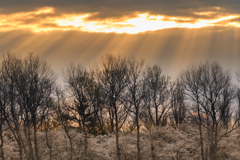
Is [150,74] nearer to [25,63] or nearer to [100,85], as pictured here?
[100,85]

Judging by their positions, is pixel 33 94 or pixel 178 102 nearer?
pixel 33 94

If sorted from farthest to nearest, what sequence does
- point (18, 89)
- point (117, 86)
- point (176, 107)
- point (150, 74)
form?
point (176, 107)
point (150, 74)
point (117, 86)
point (18, 89)

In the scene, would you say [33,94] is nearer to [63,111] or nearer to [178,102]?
[63,111]

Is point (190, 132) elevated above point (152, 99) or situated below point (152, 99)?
below

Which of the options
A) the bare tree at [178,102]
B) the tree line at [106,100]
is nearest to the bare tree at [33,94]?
the tree line at [106,100]

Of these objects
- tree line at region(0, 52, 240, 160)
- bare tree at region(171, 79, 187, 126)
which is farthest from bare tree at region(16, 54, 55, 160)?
bare tree at region(171, 79, 187, 126)

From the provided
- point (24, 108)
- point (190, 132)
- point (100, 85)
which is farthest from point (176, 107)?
point (24, 108)

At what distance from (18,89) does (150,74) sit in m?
25.6

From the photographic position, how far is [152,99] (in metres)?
55.8

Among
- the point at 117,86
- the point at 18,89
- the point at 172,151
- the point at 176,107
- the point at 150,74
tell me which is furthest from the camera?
the point at 176,107

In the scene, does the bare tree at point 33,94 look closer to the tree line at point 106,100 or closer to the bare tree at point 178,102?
the tree line at point 106,100

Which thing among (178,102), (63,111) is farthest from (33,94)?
(178,102)

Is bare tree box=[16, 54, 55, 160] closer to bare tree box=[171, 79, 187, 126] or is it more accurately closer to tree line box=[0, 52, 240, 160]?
tree line box=[0, 52, 240, 160]

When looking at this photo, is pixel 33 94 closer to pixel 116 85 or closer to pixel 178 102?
pixel 116 85
